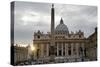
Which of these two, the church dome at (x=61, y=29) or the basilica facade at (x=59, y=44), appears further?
the church dome at (x=61, y=29)

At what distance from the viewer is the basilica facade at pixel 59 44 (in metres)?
4.40

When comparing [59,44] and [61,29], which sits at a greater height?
[61,29]

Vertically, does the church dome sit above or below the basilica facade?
above

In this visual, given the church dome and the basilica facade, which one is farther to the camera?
the church dome

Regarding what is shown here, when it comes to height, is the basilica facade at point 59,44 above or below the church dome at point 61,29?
below

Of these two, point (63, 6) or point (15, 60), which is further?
point (63, 6)

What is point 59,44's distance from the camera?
15.0 feet

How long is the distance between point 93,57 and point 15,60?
1677mm

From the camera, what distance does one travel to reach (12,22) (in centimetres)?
417

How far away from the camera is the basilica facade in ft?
14.4
